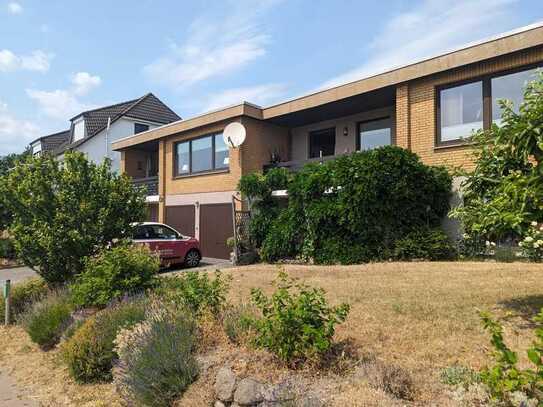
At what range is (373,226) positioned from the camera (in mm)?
11398

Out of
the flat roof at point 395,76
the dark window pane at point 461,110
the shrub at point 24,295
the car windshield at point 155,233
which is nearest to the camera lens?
the shrub at point 24,295

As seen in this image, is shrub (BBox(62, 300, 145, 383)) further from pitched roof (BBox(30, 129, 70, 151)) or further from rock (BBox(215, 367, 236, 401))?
pitched roof (BBox(30, 129, 70, 151))

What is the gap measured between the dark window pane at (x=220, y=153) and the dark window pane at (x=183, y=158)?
7.19ft

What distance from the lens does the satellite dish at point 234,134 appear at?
16.0 metres

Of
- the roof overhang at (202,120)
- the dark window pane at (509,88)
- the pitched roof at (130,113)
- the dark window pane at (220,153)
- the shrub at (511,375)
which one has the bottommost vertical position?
the shrub at (511,375)

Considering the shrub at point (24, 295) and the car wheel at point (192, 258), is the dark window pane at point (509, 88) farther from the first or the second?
the shrub at point (24, 295)

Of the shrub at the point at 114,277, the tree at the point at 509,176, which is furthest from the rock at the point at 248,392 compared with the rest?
the shrub at the point at 114,277

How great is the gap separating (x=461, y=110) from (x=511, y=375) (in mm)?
10404

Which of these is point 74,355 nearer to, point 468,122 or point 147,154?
point 468,122

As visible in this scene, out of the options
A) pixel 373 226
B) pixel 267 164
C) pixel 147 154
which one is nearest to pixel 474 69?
pixel 373 226

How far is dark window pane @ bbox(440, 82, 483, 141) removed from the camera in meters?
11.3

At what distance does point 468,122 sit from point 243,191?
24.1 ft

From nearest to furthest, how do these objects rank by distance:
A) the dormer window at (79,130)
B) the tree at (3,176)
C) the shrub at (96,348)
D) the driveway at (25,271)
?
the shrub at (96,348) < the tree at (3,176) < the driveway at (25,271) < the dormer window at (79,130)

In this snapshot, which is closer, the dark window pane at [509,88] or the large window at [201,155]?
the dark window pane at [509,88]
